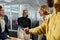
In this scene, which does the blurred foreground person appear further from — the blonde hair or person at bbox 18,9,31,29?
the blonde hair

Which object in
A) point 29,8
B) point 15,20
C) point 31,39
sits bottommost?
point 31,39

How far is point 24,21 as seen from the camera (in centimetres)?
Answer: 161

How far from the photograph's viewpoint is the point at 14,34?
1.61 m

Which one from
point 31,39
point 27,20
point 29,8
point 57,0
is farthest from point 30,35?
point 57,0

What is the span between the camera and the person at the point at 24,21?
1.59 metres

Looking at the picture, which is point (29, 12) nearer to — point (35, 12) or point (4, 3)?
point (35, 12)

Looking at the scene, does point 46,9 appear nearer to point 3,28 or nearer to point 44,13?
point 44,13

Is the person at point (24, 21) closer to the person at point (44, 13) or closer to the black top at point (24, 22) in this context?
the black top at point (24, 22)

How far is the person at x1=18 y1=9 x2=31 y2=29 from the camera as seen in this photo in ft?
5.23

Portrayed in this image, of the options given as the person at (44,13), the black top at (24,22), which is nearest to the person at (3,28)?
the black top at (24,22)

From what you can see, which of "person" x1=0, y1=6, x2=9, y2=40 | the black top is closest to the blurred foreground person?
the black top

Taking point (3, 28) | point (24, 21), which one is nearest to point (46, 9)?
point (24, 21)

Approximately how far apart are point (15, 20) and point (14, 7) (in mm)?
120

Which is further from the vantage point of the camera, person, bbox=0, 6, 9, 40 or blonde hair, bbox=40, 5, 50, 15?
person, bbox=0, 6, 9, 40
